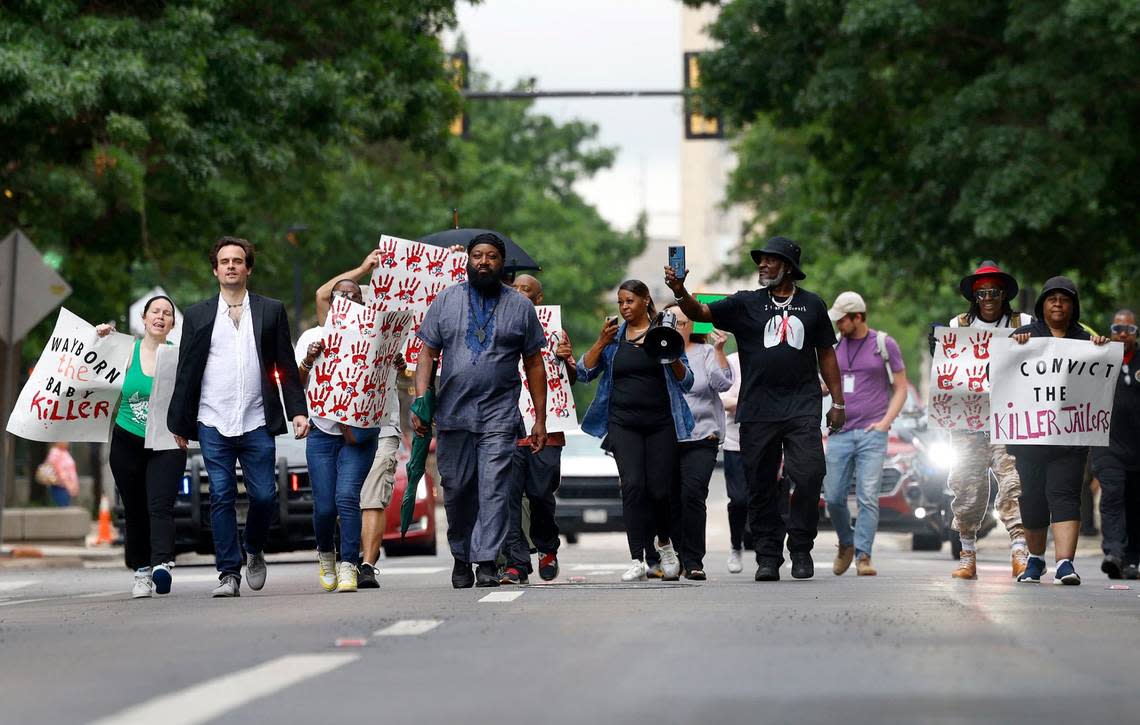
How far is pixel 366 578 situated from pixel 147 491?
132 cm

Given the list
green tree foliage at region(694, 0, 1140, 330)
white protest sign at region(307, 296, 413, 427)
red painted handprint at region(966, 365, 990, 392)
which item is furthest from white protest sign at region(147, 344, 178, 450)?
green tree foliage at region(694, 0, 1140, 330)

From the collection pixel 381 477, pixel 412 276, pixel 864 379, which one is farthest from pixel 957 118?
pixel 381 477

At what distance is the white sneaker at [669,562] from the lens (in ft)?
46.4

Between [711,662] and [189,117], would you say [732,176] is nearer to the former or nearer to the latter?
[189,117]

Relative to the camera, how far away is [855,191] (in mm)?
31109

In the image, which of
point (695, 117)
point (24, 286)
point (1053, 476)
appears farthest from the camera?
point (695, 117)

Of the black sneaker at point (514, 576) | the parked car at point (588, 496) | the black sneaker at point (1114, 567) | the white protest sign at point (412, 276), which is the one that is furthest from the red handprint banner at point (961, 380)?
the parked car at point (588, 496)

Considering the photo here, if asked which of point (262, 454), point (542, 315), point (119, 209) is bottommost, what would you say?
point (262, 454)

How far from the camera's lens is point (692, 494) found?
1420 centimetres

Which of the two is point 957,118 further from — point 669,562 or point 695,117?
point 669,562

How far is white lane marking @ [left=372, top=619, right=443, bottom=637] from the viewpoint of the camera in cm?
910

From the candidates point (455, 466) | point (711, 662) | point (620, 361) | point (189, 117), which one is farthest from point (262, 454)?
point (189, 117)

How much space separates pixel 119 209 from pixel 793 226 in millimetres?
22028

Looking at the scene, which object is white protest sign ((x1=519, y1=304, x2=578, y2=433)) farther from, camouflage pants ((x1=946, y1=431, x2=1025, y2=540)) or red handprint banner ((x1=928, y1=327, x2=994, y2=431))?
camouflage pants ((x1=946, y1=431, x2=1025, y2=540))
